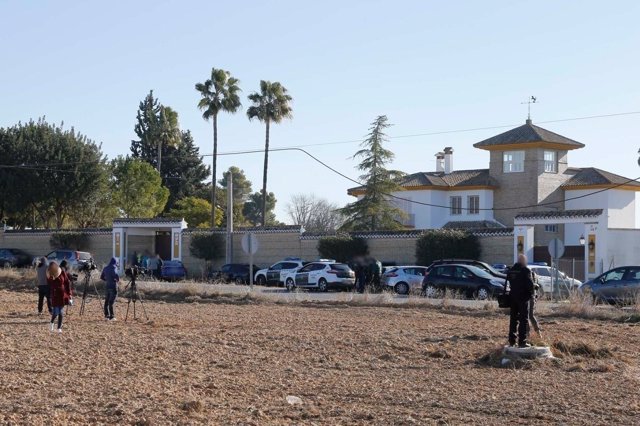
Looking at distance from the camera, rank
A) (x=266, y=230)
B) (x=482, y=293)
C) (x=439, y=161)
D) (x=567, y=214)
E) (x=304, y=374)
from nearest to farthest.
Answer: (x=304, y=374), (x=482, y=293), (x=567, y=214), (x=266, y=230), (x=439, y=161)

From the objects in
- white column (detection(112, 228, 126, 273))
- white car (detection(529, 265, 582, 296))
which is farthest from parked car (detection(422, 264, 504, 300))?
white column (detection(112, 228, 126, 273))

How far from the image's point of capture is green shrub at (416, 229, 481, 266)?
48.6 metres

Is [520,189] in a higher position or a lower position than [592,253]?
higher

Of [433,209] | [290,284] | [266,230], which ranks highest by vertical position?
[433,209]

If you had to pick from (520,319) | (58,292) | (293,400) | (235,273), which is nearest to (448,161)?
(235,273)

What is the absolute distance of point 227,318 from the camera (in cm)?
2559

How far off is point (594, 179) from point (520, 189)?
4.83 meters

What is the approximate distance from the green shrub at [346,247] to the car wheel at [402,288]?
1121cm

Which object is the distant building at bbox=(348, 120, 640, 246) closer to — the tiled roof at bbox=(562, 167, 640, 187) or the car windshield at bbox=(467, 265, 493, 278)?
the tiled roof at bbox=(562, 167, 640, 187)

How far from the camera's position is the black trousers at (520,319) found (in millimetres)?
16875

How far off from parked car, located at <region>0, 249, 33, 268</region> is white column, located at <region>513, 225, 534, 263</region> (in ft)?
97.7

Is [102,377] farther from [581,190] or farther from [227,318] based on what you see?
[581,190]

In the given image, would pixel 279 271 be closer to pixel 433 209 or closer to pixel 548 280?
pixel 548 280

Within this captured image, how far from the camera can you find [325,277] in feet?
143
